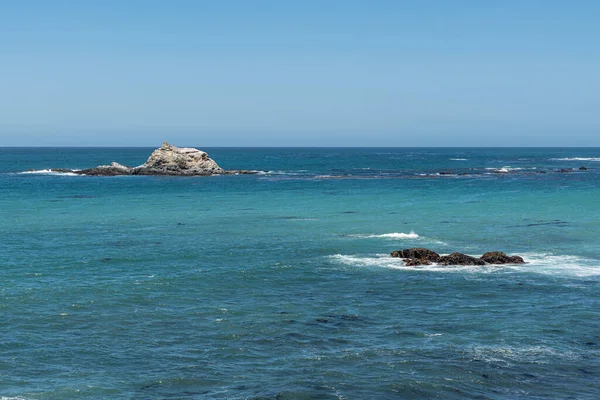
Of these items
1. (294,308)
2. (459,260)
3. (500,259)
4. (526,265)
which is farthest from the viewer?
(500,259)

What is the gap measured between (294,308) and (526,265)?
16.7 meters

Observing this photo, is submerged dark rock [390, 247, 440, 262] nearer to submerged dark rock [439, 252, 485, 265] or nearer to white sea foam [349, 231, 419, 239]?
submerged dark rock [439, 252, 485, 265]

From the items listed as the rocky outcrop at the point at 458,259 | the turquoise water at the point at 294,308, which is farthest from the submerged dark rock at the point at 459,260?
the turquoise water at the point at 294,308

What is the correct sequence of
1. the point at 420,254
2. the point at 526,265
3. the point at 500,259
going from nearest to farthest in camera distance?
the point at 526,265
the point at 500,259
the point at 420,254

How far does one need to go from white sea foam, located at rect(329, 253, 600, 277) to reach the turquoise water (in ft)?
0.59

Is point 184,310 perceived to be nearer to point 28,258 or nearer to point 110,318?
point 110,318

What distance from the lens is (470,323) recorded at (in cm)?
2891

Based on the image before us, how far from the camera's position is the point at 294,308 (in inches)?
1233

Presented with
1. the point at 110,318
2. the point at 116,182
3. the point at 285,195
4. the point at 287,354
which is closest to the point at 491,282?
the point at 287,354

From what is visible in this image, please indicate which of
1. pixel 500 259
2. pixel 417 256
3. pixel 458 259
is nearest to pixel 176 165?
pixel 417 256

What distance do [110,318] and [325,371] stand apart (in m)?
11.0

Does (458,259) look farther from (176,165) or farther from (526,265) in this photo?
(176,165)

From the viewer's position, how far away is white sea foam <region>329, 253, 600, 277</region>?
39.2 meters

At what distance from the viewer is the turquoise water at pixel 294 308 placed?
22.7 metres
